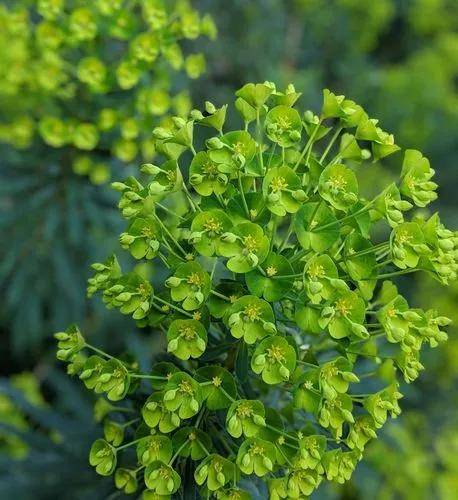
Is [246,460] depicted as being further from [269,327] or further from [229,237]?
[229,237]

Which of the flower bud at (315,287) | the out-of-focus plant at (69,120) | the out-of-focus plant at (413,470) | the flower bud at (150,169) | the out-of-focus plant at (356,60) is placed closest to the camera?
the flower bud at (315,287)

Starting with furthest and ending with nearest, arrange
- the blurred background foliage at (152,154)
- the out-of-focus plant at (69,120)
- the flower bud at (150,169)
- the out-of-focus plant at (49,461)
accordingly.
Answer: the blurred background foliage at (152,154), the out-of-focus plant at (69,120), the out-of-focus plant at (49,461), the flower bud at (150,169)

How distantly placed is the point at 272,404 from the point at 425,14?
3439 mm

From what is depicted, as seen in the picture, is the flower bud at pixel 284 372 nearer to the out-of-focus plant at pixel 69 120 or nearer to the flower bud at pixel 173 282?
the flower bud at pixel 173 282

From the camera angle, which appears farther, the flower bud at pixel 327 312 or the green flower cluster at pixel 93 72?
the green flower cluster at pixel 93 72

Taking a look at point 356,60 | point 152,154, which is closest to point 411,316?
point 152,154

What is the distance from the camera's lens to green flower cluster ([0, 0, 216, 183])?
2.35 m

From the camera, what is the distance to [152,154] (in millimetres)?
2588

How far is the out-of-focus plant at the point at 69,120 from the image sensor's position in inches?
94.4

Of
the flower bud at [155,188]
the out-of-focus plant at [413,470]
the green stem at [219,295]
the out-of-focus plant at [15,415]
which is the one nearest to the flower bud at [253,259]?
the green stem at [219,295]

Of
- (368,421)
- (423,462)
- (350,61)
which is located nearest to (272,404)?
(368,421)

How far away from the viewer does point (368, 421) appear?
1.50 m

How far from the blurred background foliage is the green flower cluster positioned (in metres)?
0.01

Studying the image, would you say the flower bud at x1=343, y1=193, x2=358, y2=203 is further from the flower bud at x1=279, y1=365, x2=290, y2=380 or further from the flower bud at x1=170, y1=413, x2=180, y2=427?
the flower bud at x1=170, y1=413, x2=180, y2=427
